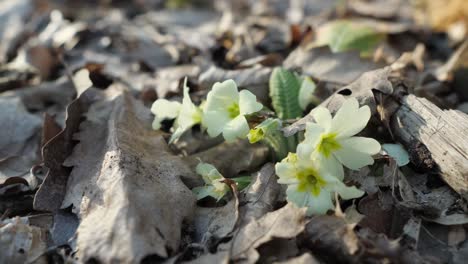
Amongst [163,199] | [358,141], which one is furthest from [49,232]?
[358,141]

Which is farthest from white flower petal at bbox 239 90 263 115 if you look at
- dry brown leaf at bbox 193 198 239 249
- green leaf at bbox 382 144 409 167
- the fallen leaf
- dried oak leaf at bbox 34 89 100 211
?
the fallen leaf

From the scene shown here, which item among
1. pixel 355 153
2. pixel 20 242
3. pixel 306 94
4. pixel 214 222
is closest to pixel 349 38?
pixel 306 94

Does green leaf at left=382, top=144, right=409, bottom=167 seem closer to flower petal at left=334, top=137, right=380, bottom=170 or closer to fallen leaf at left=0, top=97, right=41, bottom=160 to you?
flower petal at left=334, top=137, right=380, bottom=170

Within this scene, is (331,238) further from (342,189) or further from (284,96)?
(284,96)

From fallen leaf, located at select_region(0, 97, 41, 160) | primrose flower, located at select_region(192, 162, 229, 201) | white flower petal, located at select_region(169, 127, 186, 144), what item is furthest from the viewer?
fallen leaf, located at select_region(0, 97, 41, 160)

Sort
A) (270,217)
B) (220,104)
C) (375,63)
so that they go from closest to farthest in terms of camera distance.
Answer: (270,217) < (220,104) < (375,63)

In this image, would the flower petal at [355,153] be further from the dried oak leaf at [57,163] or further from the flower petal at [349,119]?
the dried oak leaf at [57,163]

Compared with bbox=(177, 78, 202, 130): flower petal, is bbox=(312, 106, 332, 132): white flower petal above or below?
above

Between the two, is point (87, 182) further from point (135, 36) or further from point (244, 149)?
point (135, 36)
